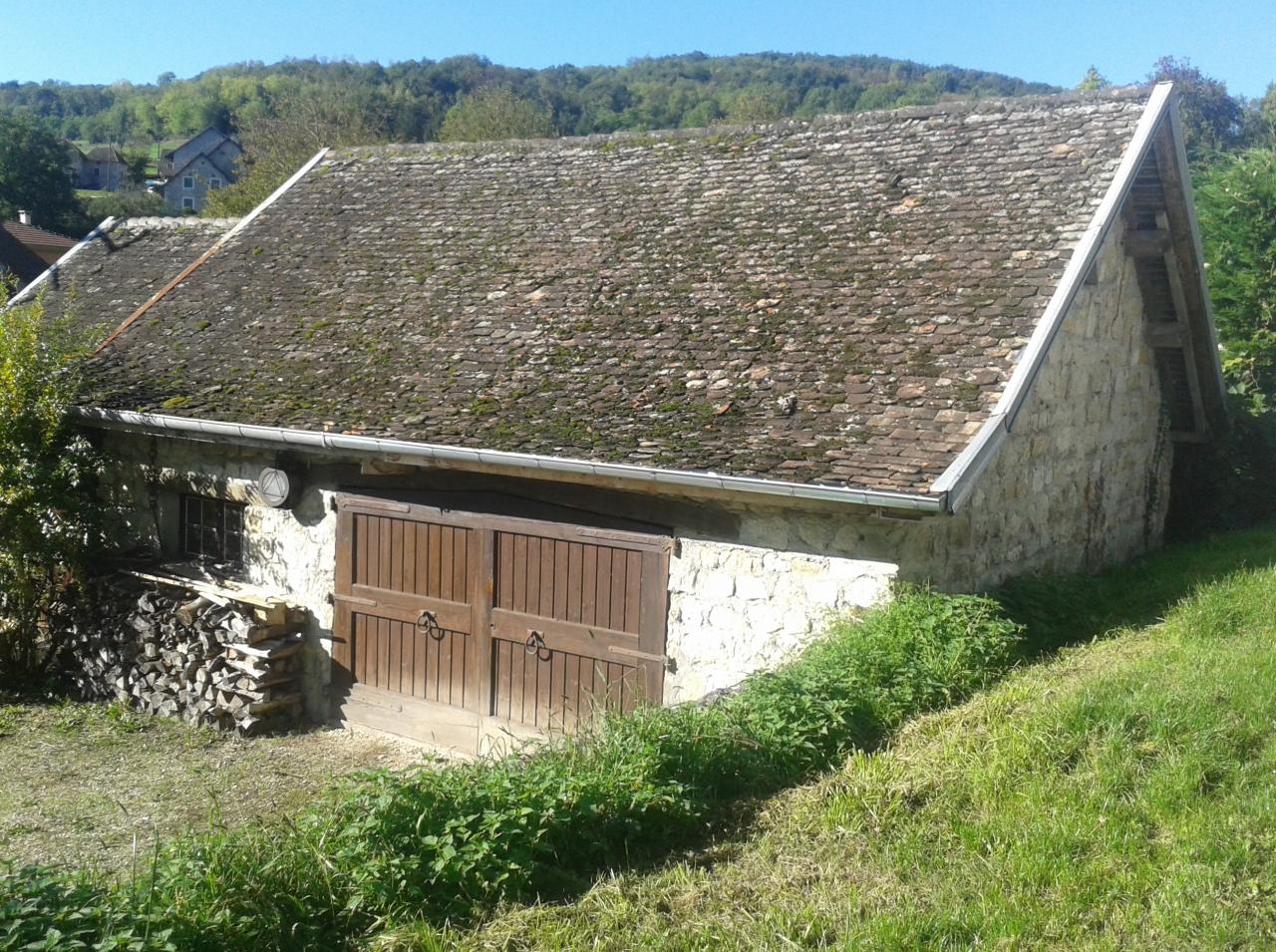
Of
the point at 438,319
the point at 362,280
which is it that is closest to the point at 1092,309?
the point at 438,319

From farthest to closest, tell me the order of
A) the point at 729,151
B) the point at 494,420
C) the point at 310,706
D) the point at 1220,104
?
the point at 1220,104 → the point at 729,151 → the point at 310,706 → the point at 494,420

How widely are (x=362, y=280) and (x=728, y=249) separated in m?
3.91

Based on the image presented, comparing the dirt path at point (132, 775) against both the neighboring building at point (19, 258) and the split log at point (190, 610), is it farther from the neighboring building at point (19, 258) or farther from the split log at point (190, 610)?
the neighboring building at point (19, 258)

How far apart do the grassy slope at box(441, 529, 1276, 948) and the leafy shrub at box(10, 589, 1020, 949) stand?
0.21 metres

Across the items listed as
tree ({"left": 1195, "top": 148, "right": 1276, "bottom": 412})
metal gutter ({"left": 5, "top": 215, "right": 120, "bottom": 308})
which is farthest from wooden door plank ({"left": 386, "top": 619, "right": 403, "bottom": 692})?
metal gutter ({"left": 5, "top": 215, "right": 120, "bottom": 308})

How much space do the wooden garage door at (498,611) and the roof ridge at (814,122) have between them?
4.99 meters

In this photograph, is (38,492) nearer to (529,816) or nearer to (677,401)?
(677,401)

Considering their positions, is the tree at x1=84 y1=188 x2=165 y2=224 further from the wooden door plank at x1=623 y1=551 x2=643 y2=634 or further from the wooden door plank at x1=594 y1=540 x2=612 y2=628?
the wooden door plank at x1=623 y1=551 x2=643 y2=634

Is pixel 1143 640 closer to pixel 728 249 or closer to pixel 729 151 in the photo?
pixel 728 249

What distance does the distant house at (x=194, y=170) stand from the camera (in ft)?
236

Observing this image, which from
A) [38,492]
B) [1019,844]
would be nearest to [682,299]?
[1019,844]

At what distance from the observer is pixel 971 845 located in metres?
4.43

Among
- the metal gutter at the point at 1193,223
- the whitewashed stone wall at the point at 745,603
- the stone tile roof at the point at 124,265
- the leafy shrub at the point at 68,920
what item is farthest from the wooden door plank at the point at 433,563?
the stone tile roof at the point at 124,265

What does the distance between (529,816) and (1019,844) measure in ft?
6.31
